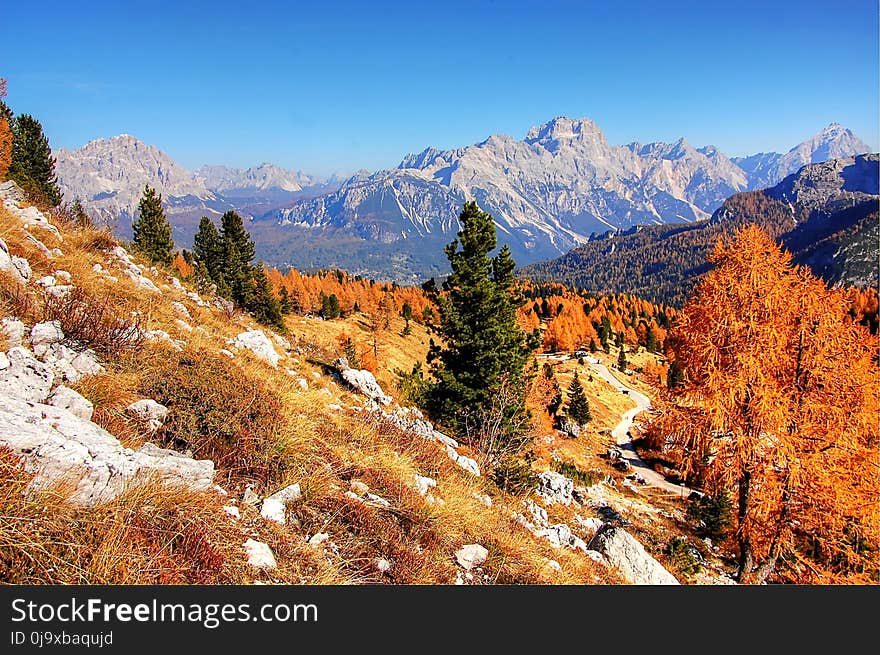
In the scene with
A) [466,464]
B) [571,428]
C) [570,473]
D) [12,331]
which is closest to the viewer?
[12,331]

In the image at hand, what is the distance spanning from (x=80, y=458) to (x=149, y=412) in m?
1.78

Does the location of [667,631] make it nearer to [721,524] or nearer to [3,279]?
[3,279]

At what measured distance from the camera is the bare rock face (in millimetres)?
3732

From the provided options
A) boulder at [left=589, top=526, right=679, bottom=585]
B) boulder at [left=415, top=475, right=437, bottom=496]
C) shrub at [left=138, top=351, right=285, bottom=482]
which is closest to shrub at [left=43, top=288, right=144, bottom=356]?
shrub at [left=138, top=351, right=285, bottom=482]

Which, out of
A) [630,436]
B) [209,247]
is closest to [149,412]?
[630,436]

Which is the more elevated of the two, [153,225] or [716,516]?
[153,225]

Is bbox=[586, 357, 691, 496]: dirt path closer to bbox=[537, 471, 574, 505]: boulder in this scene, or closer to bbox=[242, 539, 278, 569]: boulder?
bbox=[537, 471, 574, 505]: boulder

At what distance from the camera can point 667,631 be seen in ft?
13.8

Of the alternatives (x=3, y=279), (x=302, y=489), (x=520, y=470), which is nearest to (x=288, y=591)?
(x=302, y=489)

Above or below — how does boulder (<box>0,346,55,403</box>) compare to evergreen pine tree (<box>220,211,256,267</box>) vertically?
below

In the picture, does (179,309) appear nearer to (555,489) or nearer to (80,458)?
(80,458)

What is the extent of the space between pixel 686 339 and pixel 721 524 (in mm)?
14698

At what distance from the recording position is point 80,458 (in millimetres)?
3916

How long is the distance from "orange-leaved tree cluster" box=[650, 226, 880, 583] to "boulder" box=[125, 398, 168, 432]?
12.3 meters
